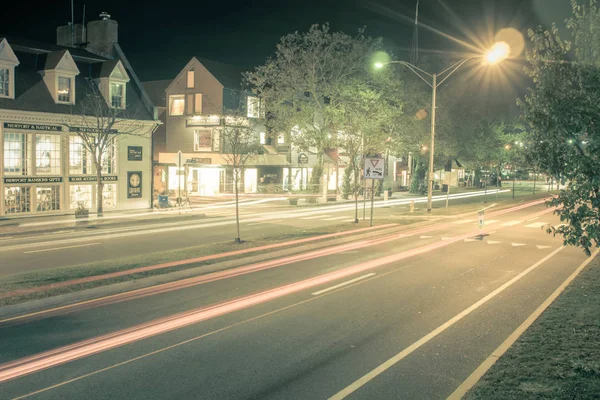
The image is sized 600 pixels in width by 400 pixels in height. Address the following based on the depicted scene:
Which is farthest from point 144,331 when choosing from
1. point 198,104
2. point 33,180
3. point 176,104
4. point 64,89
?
point 176,104

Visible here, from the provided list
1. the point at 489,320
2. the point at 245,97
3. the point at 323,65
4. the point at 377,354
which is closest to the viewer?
the point at 377,354

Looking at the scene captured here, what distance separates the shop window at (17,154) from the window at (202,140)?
75.0ft

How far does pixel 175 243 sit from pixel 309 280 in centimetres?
866

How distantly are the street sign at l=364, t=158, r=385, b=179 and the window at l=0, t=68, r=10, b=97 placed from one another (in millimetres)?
18928

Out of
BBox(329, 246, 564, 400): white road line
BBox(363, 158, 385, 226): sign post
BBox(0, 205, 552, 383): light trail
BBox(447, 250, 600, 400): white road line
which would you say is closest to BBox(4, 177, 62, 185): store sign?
BBox(363, 158, 385, 226): sign post

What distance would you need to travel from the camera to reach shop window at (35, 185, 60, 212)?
29.3 m

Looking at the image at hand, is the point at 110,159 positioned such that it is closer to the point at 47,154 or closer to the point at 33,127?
the point at 47,154

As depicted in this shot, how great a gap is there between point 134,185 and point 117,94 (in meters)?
5.81

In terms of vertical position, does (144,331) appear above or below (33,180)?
below

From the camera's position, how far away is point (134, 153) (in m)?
34.2

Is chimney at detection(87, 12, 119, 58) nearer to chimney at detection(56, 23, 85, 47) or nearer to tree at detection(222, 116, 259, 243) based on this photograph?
chimney at detection(56, 23, 85, 47)

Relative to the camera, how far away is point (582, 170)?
25.5 ft

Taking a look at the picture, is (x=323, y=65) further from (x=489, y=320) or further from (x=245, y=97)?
(x=489, y=320)

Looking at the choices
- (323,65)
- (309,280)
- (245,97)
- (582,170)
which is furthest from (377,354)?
(245,97)
